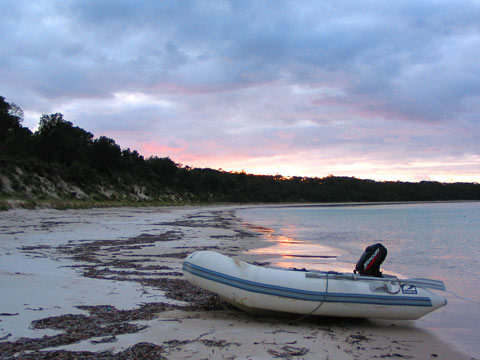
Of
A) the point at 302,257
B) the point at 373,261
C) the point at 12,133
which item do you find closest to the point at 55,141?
the point at 12,133

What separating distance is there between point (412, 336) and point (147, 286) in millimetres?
4189

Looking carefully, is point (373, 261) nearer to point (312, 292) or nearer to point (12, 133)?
point (312, 292)

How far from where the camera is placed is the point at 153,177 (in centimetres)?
7175

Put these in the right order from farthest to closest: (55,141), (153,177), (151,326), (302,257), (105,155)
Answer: (153,177) < (105,155) < (55,141) < (302,257) < (151,326)

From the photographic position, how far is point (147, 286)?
730 cm

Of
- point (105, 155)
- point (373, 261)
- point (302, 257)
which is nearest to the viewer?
point (373, 261)

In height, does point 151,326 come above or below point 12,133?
below

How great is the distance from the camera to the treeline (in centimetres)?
4553

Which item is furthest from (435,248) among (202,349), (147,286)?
(202,349)

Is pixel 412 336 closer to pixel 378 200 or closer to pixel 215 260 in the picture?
pixel 215 260

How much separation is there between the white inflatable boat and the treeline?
35.9 m

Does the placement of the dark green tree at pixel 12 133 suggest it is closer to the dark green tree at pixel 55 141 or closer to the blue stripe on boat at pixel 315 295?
the dark green tree at pixel 55 141

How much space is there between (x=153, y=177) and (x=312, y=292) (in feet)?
222

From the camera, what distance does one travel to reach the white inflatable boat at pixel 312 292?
579 cm
